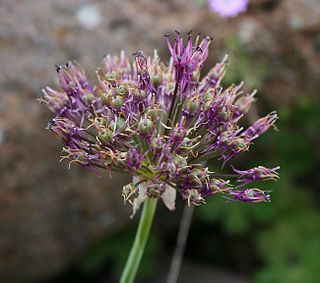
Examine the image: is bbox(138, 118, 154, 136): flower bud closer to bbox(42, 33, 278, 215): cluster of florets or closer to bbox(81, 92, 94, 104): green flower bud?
bbox(42, 33, 278, 215): cluster of florets

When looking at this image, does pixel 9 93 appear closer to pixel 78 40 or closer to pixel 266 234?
pixel 78 40

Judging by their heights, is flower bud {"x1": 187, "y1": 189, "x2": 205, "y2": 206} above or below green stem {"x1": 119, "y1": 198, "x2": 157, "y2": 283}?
above

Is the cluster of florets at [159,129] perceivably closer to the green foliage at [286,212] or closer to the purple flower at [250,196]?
the purple flower at [250,196]

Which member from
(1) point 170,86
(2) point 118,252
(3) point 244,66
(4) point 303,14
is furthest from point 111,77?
(2) point 118,252

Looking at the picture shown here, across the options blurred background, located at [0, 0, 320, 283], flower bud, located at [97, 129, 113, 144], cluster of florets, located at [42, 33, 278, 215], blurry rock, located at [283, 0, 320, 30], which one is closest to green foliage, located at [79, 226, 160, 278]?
blurred background, located at [0, 0, 320, 283]

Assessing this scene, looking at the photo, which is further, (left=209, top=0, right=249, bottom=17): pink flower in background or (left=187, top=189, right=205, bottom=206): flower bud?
(left=209, top=0, right=249, bottom=17): pink flower in background
